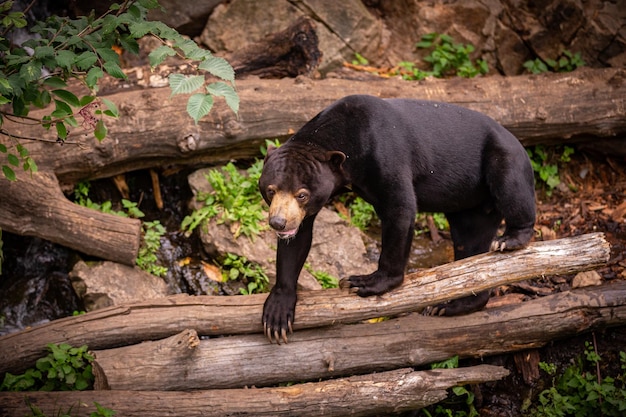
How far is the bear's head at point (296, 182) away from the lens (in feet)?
14.0

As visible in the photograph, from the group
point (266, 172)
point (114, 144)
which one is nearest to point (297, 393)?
point (266, 172)

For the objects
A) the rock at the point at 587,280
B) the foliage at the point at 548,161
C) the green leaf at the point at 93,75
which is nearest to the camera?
the green leaf at the point at 93,75

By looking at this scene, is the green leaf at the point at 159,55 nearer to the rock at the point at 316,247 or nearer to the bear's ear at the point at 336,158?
the bear's ear at the point at 336,158

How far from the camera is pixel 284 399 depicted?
4.57 meters

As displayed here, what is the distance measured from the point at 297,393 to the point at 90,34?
8.54ft

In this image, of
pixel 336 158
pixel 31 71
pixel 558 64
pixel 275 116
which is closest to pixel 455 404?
pixel 336 158

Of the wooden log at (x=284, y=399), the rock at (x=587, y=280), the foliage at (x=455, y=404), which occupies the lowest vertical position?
the foliage at (x=455, y=404)

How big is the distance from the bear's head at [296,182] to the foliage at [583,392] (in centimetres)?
241

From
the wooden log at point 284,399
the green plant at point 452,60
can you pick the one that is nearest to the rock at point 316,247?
the wooden log at point 284,399

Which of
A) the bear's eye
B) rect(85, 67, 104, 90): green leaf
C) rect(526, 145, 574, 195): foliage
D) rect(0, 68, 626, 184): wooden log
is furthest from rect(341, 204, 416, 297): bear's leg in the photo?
rect(526, 145, 574, 195): foliage

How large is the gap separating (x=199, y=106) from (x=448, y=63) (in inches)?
252

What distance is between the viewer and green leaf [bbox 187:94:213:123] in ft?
9.93

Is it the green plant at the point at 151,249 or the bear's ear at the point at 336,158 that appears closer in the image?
the bear's ear at the point at 336,158

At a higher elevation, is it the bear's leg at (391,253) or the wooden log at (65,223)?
the bear's leg at (391,253)
